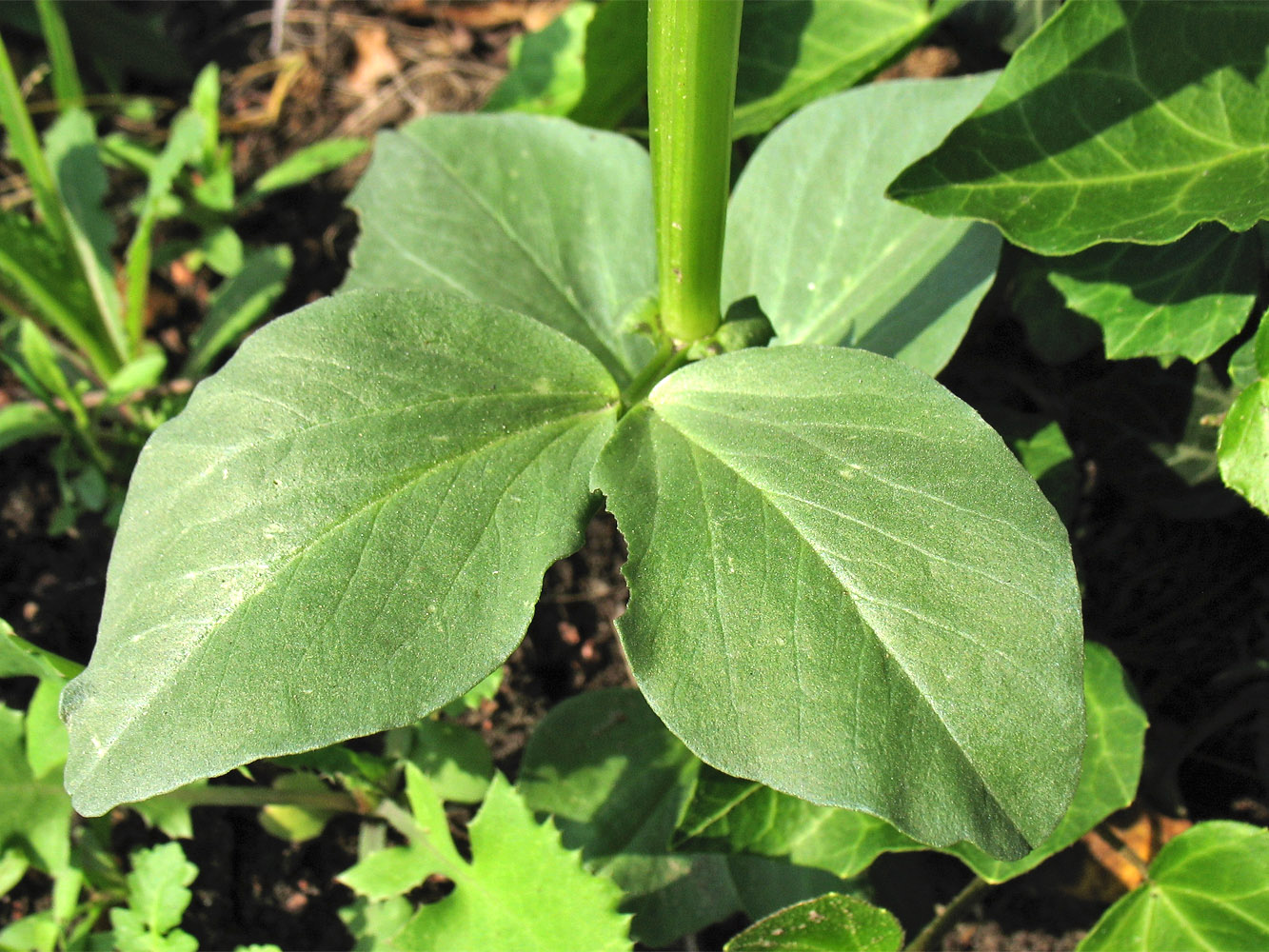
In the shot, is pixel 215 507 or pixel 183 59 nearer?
pixel 215 507

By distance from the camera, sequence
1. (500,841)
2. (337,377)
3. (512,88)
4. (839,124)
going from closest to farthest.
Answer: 1. (337,377)
2. (500,841)
3. (839,124)
4. (512,88)

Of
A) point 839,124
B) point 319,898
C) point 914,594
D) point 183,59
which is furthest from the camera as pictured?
point 183,59

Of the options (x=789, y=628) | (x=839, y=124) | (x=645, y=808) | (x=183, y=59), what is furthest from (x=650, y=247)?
(x=183, y=59)

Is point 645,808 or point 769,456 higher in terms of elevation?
point 769,456

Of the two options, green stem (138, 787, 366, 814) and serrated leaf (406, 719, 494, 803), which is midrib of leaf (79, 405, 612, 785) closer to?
green stem (138, 787, 366, 814)

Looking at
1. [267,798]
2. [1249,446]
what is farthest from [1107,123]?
[267,798]

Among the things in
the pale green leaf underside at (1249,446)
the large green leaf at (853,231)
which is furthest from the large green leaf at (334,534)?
the pale green leaf underside at (1249,446)

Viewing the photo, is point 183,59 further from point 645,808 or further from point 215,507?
point 645,808

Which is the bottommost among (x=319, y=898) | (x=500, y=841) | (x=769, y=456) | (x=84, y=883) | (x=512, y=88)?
(x=319, y=898)
